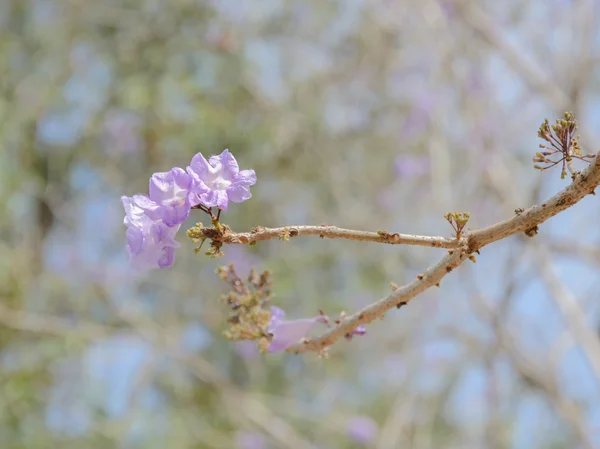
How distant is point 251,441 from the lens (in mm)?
5527

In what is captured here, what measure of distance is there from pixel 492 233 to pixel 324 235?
0.80 ft

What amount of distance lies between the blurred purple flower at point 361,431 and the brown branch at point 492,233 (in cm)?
441

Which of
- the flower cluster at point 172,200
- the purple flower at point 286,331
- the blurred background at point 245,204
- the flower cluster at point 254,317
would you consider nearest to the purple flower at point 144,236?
the flower cluster at point 172,200

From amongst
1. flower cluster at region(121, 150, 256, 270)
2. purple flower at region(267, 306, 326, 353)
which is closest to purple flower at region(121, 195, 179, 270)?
flower cluster at region(121, 150, 256, 270)

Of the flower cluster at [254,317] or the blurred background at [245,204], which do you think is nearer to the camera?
the flower cluster at [254,317]

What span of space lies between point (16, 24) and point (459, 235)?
18.8 ft

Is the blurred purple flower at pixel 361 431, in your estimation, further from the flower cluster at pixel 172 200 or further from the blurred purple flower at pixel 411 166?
the flower cluster at pixel 172 200

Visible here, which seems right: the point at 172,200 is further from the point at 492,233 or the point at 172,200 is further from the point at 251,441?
the point at 251,441

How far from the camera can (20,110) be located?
5.47 metres

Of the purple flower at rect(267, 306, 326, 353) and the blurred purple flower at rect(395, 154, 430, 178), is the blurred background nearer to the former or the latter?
the blurred purple flower at rect(395, 154, 430, 178)

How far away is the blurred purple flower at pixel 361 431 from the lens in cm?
531

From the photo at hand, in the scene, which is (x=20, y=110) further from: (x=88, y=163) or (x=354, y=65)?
(x=354, y=65)

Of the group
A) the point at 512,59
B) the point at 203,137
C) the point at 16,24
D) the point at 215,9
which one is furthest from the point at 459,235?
the point at 16,24

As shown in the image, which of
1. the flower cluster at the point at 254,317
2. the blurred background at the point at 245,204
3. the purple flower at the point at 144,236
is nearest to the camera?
the purple flower at the point at 144,236
